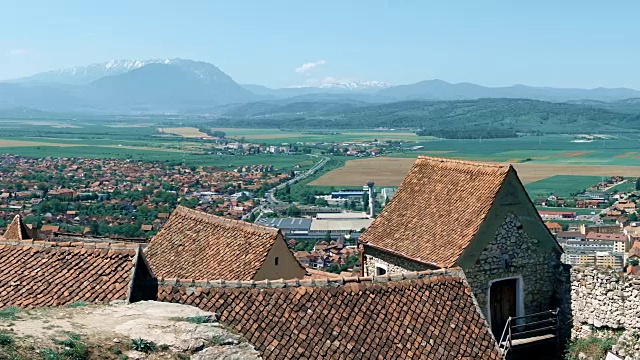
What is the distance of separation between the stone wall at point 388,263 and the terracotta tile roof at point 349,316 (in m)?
2.79

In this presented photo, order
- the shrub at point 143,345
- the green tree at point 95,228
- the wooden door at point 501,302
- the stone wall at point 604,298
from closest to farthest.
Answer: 1. the shrub at point 143,345
2. the stone wall at point 604,298
3. the wooden door at point 501,302
4. the green tree at point 95,228

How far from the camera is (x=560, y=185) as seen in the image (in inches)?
5256

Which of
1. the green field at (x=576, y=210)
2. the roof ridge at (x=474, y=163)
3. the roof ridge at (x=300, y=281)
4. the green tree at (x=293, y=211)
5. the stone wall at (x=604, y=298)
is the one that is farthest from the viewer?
the green field at (x=576, y=210)

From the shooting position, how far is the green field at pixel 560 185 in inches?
4777

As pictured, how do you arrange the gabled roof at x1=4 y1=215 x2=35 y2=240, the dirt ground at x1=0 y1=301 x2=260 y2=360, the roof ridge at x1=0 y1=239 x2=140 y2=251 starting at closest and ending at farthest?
the dirt ground at x1=0 y1=301 x2=260 y2=360
the roof ridge at x1=0 y1=239 x2=140 y2=251
the gabled roof at x1=4 y1=215 x2=35 y2=240

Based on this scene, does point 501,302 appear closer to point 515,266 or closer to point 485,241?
point 515,266

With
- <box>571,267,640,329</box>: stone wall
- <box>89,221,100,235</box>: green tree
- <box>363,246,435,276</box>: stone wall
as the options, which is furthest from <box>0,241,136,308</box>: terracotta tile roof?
<box>89,221,100,235</box>: green tree

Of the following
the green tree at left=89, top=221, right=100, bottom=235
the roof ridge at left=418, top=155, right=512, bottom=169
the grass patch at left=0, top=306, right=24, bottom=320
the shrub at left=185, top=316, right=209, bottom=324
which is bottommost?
the green tree at left=89, top=221, right=100, bottom=235

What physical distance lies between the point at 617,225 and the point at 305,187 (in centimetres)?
5941

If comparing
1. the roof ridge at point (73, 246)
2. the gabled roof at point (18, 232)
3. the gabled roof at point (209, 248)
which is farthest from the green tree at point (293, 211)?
the roof ridge at point (73, 246)

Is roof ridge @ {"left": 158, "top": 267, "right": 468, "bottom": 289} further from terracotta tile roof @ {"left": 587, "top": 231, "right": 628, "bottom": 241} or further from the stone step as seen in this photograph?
terracotta tile roof @ {"left": 587, "top": 231, "right": 628, "bottom": 241}

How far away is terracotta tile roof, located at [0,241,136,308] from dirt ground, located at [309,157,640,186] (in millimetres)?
115058

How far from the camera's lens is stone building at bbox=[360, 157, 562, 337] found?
52.4 ft

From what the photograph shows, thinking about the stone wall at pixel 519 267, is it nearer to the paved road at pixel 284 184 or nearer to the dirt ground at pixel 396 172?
the paved road at pixel 284 184
